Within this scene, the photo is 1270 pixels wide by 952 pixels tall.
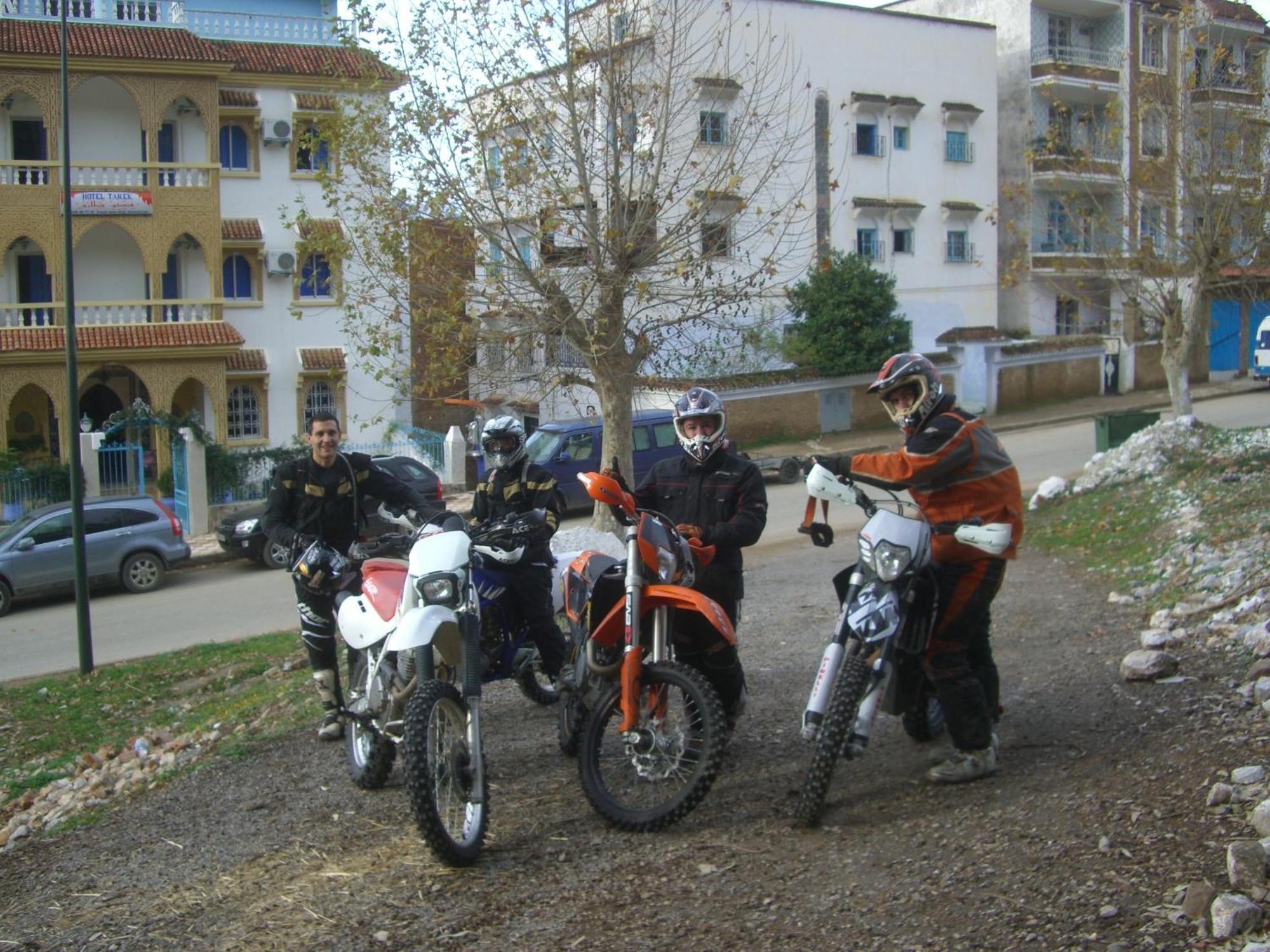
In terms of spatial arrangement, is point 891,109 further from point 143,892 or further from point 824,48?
point 143,892

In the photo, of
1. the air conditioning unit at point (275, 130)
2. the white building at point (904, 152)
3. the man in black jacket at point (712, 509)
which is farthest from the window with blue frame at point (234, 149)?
the man in black jacket at point (712, 509)

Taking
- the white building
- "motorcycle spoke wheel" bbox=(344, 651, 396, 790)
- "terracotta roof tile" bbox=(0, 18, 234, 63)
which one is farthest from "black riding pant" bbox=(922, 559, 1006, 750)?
"terracotta roof tile" bbox=(0, 18, 234, 63)

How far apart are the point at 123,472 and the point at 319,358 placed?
528 centimetres

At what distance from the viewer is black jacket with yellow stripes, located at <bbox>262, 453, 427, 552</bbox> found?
696cm

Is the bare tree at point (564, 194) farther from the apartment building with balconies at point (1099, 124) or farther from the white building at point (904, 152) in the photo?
the white building at point (904, 152)

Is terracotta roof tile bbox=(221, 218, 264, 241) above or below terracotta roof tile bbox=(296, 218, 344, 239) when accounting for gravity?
above

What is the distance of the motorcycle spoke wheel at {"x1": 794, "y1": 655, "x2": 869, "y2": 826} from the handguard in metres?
0.69

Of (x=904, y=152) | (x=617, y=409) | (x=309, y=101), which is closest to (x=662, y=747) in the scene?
(x=617, y=409)

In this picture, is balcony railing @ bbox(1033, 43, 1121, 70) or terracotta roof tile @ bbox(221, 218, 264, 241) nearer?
terracotta roof tile @ bbox(221, 218, 264, 241)

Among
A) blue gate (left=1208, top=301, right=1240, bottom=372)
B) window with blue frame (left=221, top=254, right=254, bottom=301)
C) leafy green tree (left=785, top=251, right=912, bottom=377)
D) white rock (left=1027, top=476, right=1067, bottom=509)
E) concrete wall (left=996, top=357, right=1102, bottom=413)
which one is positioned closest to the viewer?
white rock (left=1027, top=476, right=1067, bottom=509)

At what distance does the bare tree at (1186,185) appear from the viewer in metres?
17.8

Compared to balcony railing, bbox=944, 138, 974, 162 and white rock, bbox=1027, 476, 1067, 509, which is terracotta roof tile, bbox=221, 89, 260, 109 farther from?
white rock, bbox=1027, 476, 1067, 509

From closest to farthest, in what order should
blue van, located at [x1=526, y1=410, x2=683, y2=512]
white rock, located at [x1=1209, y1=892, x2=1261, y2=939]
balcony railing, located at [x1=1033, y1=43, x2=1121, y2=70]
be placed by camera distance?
1. white rock, located at [x1=1209, y1=892, x2=1261, y2=939]
2. blue van, located at [x1=526, y1=410, x2=683, y2=512]
3. balcony railing, located at [x1=1033, y1=43, x2=1121, y2=70]

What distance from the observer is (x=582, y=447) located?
74.1 ft
